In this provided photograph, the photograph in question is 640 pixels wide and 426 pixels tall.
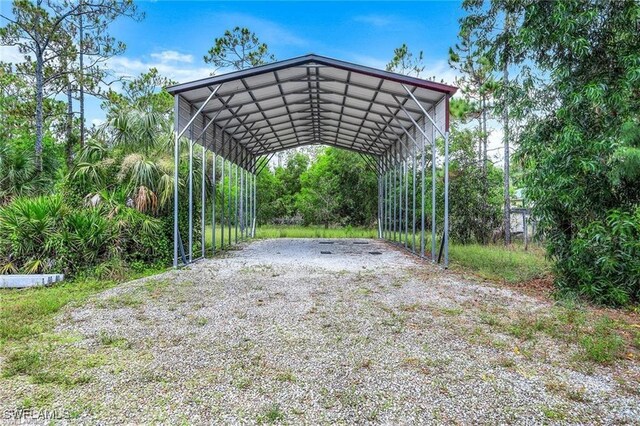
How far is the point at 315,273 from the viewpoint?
21.9 ft

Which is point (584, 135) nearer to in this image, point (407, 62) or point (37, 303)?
point (37, 303)

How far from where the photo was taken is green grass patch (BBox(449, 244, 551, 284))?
21.5 ft

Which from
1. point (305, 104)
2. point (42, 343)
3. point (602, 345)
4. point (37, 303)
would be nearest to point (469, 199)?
point (305, 104)

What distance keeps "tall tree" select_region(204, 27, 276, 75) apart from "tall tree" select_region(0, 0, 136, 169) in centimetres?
609

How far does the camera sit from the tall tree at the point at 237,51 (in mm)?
17188

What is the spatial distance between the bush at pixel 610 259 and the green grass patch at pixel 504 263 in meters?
1.40

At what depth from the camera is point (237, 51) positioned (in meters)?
17.6

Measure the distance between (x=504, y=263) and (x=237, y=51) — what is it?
1488cm

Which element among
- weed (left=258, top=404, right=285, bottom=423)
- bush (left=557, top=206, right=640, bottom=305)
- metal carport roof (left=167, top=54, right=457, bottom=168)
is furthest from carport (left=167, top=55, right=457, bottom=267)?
weed (left=258, top=404, right=285, bottom=423)

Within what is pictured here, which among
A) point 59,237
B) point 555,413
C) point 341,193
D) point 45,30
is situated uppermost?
point 45,30

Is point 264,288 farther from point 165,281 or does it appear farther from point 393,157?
point 393,157

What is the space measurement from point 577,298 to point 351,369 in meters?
3.56

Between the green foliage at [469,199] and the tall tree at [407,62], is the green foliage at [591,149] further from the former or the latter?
the tall tree at [407,62]

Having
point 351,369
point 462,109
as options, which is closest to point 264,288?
point 351,369
